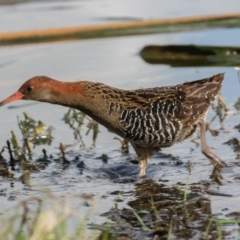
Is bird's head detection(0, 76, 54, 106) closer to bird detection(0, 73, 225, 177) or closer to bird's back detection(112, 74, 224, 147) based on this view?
bird detection(0, 73, 225, 177)

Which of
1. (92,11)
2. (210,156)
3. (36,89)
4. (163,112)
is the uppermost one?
(92,11)

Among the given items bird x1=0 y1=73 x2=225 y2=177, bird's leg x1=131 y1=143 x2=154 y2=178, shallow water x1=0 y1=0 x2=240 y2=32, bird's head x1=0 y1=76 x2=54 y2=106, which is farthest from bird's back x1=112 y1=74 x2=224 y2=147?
shallow water x1=0 y1=0 x2=240 y2=32

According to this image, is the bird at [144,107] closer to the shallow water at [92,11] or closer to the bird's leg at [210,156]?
the bird's leg at [210,156]

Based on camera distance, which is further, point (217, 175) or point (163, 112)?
point (163, 112)

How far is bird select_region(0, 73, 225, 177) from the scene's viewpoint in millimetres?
8094

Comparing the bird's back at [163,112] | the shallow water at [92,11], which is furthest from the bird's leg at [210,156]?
the shallow water at [92,11]

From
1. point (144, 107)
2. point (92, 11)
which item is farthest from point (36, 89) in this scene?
point (92, 11)

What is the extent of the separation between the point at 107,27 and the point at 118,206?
20.9ft

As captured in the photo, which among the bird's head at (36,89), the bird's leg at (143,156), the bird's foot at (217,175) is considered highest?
the bird's head at (36,89)

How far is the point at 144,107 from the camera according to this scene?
8156 millimetres

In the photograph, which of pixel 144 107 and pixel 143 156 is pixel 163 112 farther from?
pixel 143 156

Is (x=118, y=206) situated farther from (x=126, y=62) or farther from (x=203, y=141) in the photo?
Answer: (x=126, y=62)

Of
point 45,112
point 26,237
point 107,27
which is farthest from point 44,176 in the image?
point 107,27

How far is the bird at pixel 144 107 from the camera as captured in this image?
809cm
